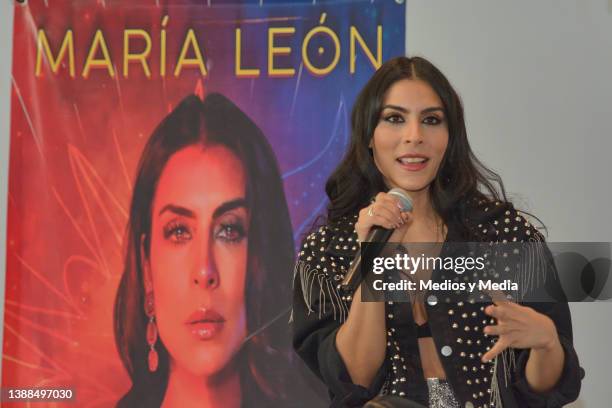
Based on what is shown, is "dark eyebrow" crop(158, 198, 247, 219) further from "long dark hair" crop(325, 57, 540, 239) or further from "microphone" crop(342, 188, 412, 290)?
"microphone" crop(342, 188, 412, 290)

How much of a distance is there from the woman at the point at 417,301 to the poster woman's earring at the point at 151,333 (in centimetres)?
86

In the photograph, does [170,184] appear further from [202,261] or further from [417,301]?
[417,301]

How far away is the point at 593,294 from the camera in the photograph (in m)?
2.14

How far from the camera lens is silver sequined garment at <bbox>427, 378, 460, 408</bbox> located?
1696 millimetres

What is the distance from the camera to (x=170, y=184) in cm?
264

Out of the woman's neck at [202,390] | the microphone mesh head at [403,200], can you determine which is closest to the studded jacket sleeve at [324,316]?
the microphone mesh head at [403,200]

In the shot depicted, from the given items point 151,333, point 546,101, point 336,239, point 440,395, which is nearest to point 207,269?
point 151,333

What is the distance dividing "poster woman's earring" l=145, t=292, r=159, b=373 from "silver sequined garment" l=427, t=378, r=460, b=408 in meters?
1.15

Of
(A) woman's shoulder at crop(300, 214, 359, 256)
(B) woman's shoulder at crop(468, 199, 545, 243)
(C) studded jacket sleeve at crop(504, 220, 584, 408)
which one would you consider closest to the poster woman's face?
(A) woman's shoulder at crop(300, 214, 359, 256)

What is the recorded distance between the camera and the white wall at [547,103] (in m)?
2.47

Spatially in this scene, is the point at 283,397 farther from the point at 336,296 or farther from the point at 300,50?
the point at 300,50

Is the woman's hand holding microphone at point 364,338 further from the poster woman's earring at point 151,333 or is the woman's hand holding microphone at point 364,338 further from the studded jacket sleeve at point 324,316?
the poster woman's earring at point 151,333

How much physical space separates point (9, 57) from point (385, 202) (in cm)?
176

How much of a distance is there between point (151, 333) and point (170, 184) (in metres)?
0.48
